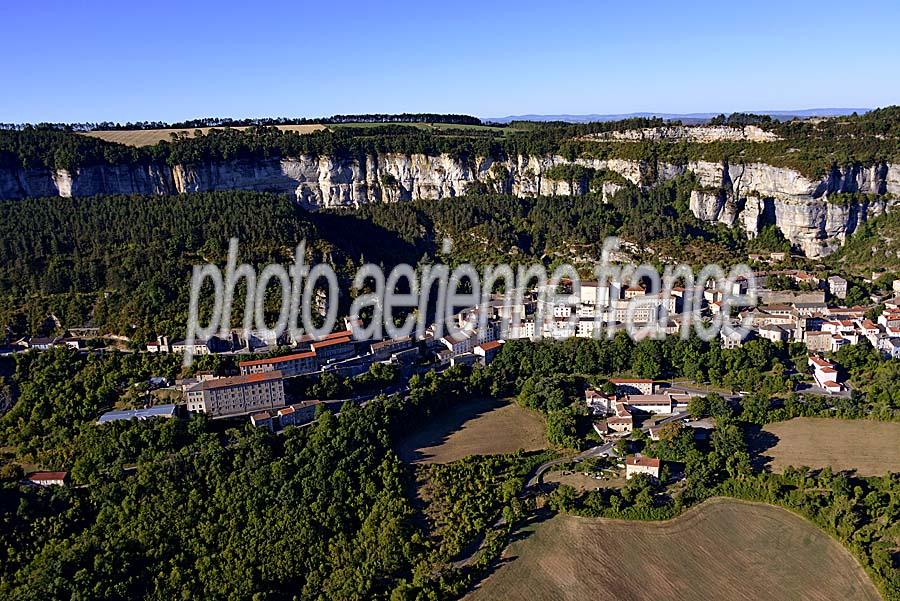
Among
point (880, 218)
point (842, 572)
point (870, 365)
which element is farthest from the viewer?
point (880, 218)

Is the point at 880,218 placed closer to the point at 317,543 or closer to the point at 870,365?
the point at 870,365

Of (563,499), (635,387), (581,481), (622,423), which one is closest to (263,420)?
(563,499)

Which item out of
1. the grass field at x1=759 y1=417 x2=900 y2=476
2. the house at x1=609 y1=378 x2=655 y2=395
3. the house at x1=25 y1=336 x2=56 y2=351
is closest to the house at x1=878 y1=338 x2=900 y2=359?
the grass field at x1=759 y1=417 x2=900 y2=476

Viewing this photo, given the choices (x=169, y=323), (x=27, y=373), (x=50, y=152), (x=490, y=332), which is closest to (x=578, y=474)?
(x=490, y=332)

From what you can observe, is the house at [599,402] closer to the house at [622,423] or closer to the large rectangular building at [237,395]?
the house at [622,423]

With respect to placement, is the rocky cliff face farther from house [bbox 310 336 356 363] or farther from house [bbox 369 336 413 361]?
house [bbox 310 336 356 363]

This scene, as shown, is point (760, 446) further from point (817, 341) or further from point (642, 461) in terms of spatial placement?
point (817, 341)

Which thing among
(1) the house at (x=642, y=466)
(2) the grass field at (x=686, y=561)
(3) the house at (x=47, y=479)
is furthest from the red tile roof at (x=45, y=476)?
(1) the house at (x=642, y=466)
